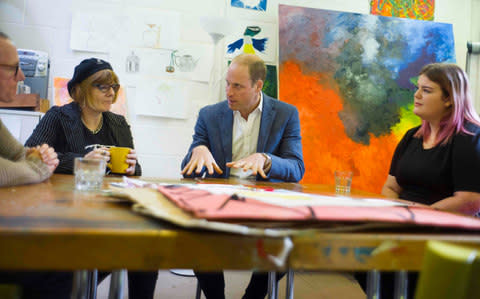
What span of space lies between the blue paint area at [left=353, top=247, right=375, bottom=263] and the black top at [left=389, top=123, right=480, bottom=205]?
47.4 inches

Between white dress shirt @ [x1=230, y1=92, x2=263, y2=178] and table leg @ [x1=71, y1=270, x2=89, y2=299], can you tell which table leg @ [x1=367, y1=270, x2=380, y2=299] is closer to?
table leg @ [x1=71, y1=270, x2=89, y2=299]

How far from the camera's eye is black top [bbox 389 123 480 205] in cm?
150

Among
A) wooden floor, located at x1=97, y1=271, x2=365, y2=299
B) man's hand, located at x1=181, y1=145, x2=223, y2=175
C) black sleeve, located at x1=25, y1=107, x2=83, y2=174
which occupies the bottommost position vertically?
wooden floor, located at x1=97, y1=271, x2=365, y2=299

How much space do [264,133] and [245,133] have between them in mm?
184

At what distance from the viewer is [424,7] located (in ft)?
10.9

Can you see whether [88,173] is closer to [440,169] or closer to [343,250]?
[343,250]

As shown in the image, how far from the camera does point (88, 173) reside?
3.00 ft

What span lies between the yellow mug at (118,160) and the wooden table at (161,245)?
33.9 inches

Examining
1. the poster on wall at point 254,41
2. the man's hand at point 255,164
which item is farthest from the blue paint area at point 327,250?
the poster on wall at point 254,41

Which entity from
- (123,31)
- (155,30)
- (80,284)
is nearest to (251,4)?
(155,30)

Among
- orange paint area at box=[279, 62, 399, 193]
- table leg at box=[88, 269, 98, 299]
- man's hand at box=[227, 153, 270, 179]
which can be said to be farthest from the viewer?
orange paint area at box=[279, 62, 399, 193]

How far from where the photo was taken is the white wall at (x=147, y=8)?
9.16 feet

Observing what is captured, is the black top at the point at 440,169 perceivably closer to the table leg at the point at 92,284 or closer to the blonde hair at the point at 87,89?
the table leg at the point at 92,284

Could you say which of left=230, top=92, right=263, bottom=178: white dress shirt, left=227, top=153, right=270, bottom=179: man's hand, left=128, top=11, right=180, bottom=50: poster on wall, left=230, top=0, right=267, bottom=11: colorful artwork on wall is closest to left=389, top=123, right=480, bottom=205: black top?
left=227, top=153, right=270, bottom=179: man's hand
